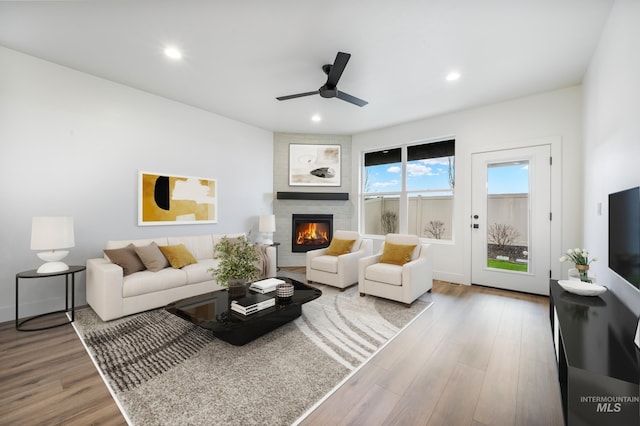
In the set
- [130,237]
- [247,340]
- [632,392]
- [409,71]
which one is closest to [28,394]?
[247,340]

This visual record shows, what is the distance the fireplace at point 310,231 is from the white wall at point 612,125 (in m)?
4.07

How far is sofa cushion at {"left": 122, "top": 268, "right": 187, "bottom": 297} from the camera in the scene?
293cm

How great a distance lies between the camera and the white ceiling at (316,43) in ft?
7.30

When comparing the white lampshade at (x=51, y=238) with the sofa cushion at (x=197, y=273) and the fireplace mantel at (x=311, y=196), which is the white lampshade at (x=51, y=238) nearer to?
the sofa cushion at (x=197, y=273)

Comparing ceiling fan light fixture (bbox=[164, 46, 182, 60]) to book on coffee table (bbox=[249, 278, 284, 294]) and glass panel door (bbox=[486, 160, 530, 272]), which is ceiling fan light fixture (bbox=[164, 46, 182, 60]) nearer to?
book on coffee table (bbox=[249, 278, 284, 294])

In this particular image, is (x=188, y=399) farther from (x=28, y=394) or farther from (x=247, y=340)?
(x=28, y=394)

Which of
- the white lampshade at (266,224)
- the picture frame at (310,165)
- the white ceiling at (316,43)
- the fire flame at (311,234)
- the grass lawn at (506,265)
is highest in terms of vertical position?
the white ceiling at (316,43)

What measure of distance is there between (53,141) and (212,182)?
2.00 meters

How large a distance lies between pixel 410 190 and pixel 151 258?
4417mm

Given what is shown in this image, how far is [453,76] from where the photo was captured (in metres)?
3.28

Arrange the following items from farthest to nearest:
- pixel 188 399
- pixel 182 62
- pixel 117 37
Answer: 1. pixel 182 62
2. pixel 117 37
3. pixel 188 399

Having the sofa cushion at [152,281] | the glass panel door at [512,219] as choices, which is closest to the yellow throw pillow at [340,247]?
Answer: the glass panel door at [512,219]

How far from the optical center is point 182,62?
305 centimetres

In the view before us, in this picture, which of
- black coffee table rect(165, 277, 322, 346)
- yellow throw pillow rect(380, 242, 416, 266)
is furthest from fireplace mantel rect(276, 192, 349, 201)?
black coffee table rect(165, 277, 322, 346)
